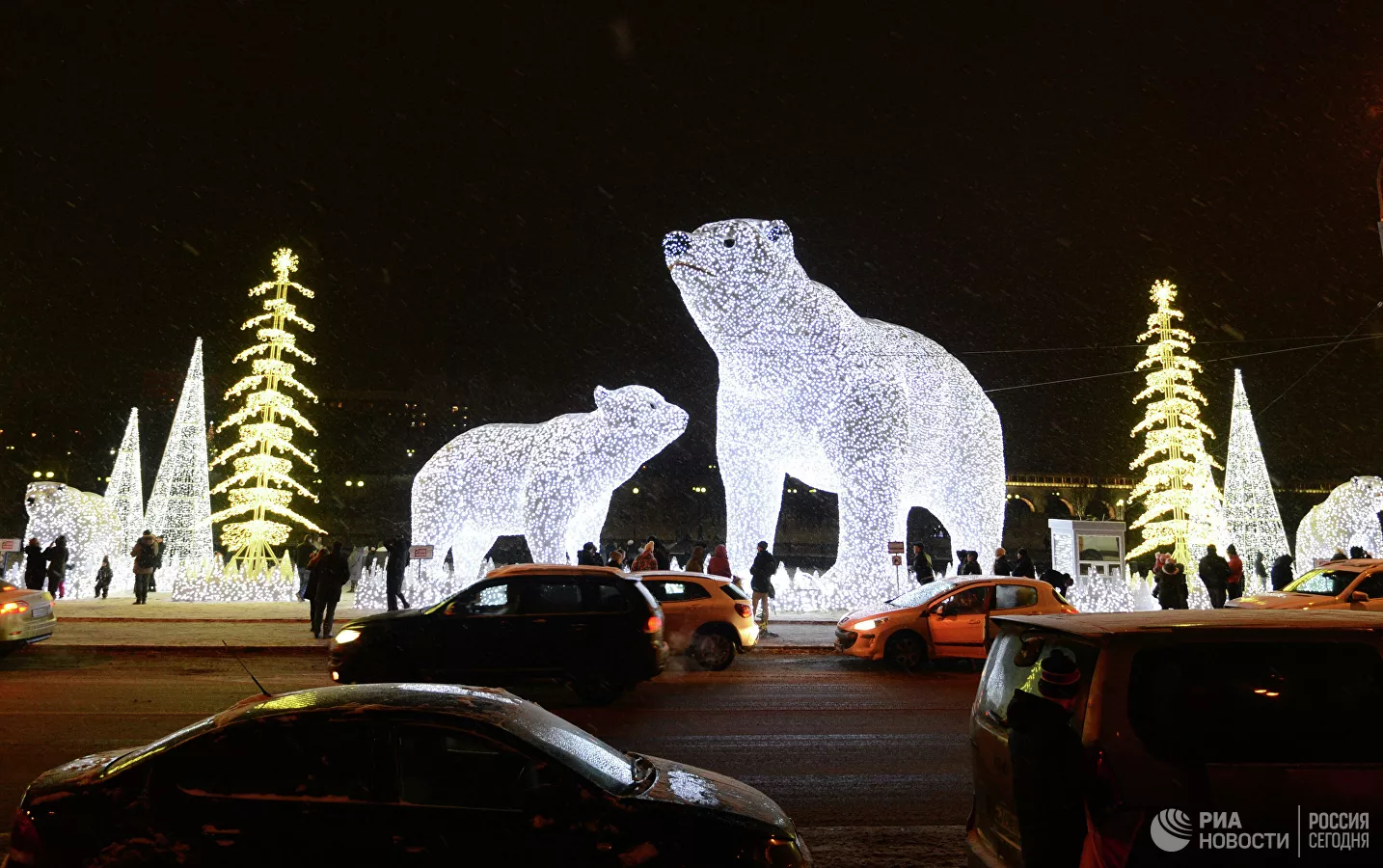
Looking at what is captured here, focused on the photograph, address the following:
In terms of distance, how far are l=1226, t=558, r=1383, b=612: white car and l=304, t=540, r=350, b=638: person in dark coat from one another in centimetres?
1269

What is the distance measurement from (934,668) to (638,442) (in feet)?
30.6

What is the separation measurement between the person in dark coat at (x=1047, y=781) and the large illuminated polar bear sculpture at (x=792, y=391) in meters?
13.7

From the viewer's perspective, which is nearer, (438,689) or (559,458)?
(438,689)

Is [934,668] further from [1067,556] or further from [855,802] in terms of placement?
[1067,556]

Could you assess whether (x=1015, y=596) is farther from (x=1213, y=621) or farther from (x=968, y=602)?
(x=1213, y=621)

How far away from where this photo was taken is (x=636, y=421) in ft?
65.9

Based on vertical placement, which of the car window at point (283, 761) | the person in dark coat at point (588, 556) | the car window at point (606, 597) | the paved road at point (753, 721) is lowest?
the paved road at point (753, 721)

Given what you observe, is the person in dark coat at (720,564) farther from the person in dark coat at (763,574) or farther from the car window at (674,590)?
the car window at (674,590)

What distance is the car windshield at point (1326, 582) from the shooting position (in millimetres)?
12836

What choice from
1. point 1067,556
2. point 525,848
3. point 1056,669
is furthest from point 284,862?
point 1067,556

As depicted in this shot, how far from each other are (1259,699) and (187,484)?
88.5 ft

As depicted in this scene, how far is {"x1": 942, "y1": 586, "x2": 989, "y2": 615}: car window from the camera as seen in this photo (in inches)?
476

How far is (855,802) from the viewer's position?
19.6 ft

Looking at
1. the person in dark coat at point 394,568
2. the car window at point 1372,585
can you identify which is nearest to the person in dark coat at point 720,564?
the person in dark coat at point 394,568
